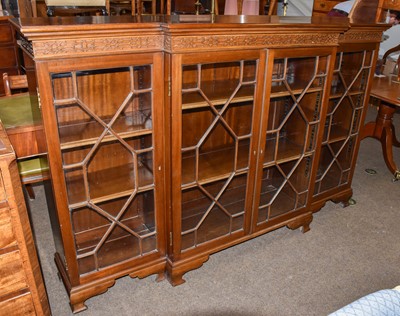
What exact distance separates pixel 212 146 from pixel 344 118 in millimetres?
887

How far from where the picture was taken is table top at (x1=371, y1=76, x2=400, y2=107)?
2.52 metres

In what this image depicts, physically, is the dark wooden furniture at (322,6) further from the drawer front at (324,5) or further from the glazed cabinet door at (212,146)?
the glazed cabinet door at (212,146)

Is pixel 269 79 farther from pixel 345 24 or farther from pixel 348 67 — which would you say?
pixel 348 67

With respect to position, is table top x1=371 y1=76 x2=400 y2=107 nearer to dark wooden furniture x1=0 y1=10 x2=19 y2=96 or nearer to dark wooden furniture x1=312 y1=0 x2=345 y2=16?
dark wooden furniture x1=312 y1=0 x2=345 y2=16

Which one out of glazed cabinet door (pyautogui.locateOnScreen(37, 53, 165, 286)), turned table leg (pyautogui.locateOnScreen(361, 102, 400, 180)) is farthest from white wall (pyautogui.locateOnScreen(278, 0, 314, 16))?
glazed cabinet door (pyautogui.locateOnScreen(37, 53, 165, 286))

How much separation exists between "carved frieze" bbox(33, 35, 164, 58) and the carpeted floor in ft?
3.65

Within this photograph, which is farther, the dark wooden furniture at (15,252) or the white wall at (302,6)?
the white wall at (302,6)

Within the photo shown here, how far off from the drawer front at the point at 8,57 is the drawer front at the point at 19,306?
2.91 m

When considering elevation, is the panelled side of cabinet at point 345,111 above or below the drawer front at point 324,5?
below

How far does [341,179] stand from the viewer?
245 centimetres

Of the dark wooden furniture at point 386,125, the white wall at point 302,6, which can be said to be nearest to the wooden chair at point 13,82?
the dark wooden furniture at point 386,125

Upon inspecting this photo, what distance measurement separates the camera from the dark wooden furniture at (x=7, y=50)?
3469 millimetres

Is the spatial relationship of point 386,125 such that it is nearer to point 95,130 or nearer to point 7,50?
point 95,130

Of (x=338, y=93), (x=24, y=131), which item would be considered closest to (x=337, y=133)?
(x=338, y=93)
